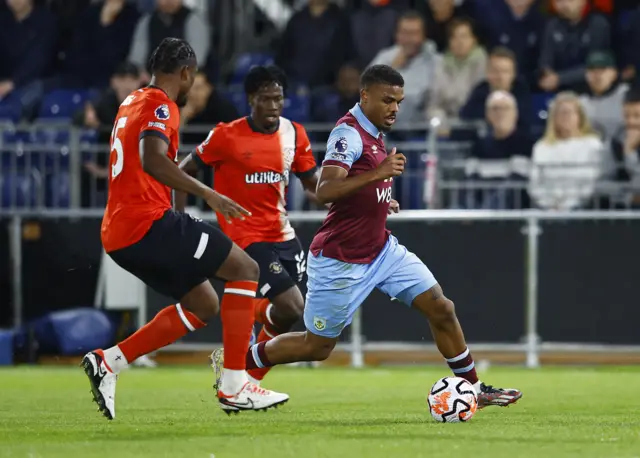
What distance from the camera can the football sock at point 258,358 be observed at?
9995mm

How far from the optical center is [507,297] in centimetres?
1566

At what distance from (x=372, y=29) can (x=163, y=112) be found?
1077cm

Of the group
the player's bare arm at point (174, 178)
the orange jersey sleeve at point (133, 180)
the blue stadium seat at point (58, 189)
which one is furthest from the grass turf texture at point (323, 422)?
the blue stadium seat at point (58, 189)

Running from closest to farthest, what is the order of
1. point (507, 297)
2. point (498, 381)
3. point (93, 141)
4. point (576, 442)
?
point (576, 442) < point (498, 381) < point (507, 297) < point (93, 141)

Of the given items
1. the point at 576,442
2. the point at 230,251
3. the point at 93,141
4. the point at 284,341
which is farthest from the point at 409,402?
the point at 93,141

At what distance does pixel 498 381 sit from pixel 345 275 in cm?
462

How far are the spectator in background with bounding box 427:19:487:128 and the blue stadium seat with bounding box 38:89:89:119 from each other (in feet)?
17.1

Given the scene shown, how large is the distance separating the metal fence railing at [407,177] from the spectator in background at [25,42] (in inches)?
128

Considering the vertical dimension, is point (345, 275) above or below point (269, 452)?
above

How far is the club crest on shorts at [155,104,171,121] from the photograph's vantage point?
29.6ft

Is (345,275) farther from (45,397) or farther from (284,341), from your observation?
(45,397)

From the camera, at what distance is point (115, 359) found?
30.6ft

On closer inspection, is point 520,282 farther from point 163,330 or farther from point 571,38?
point 163,330

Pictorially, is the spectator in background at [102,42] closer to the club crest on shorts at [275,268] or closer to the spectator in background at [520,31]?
the spectator in background at [520,31]
